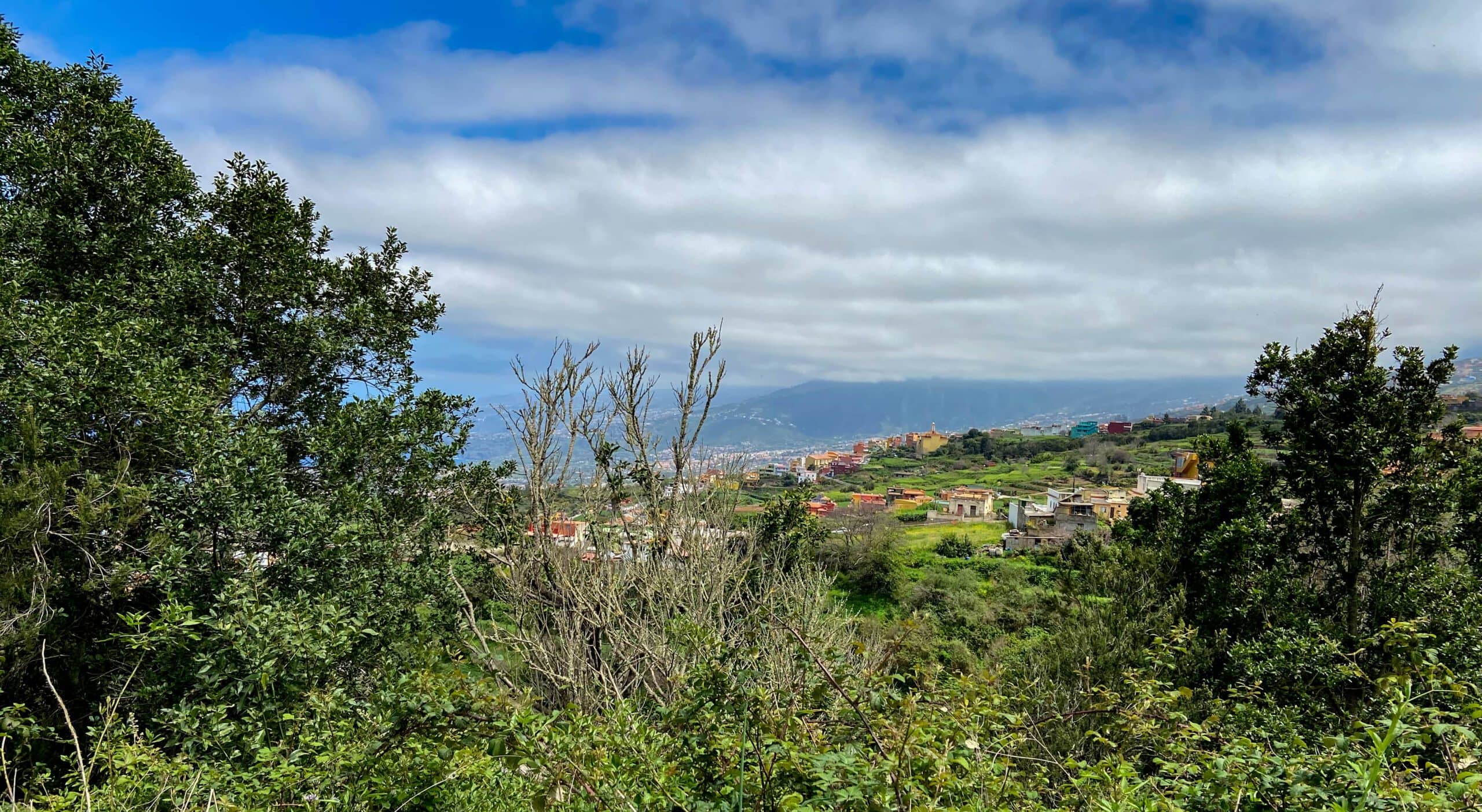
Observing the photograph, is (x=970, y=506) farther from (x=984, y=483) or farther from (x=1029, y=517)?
(x=984, y=483)

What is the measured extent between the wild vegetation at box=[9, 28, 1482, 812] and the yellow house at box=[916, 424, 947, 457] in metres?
83.7

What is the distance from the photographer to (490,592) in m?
10.7

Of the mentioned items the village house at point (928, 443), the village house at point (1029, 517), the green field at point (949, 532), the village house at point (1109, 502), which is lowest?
the green field at point (949, 532)

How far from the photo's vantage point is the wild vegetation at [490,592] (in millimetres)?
2438

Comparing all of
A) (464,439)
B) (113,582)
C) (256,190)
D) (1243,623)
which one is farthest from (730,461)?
(1243,623)

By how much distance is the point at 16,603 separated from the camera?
16.2 ft

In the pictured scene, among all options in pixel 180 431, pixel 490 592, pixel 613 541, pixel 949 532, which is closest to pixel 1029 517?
pixel 949 532

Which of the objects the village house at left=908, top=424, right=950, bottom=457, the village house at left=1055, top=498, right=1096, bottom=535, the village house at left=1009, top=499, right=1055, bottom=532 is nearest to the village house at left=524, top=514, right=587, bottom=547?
the village house at left=1055, top=498, right=1096, bottom=535

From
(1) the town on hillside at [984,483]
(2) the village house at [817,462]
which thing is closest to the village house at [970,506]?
(1) the town on hillside at [984,483]

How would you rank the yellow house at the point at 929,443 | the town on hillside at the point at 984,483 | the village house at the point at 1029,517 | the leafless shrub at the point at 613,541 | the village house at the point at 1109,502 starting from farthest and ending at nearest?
1. the yellow house at the point at 929,443
2. the village house at the point at 1029,517
3. the village house at the point at 1109,502
4. the town on hillside at the point at 984,483
5. the leafless shrub at the point at 613,541

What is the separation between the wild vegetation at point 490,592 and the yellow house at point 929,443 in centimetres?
8370

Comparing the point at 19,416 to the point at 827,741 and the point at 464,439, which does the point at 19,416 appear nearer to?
the point at 464,439

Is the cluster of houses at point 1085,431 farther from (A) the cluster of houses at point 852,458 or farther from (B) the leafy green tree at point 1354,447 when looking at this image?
(B) the leafy green tree at point 1354,447

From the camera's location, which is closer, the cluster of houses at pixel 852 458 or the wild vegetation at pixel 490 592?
the wild vegetation at pixel 490 592
